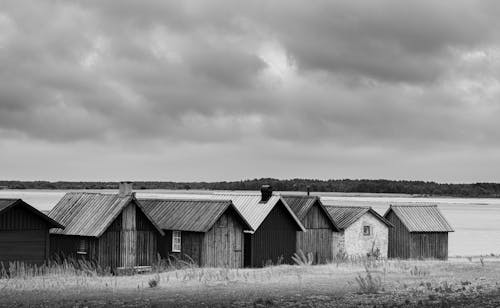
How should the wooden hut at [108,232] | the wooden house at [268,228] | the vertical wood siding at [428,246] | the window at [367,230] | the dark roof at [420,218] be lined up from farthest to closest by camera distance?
the dark roof at [420,218]
the vertical wood siding at [428,246]
the window at [367,230]
the wooden house at [268,228]
the wooden hut at [108,232]

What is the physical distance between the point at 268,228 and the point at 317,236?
5.71 m

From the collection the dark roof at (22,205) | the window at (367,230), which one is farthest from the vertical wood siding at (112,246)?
the window at (367,230)

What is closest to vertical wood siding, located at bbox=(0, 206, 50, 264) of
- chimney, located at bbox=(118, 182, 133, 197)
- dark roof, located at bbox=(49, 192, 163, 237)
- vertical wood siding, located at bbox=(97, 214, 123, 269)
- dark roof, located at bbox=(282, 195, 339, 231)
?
dark roof, located at bbox=(49, 192, 163, 237)

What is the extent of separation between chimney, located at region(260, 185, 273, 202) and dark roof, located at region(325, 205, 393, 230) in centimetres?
734

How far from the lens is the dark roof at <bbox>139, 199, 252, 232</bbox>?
45.2m

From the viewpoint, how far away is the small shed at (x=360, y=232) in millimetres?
55500

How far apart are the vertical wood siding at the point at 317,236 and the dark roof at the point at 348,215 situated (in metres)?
1.33

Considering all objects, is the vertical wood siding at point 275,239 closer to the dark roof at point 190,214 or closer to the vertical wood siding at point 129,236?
the dark roof at point 190,214

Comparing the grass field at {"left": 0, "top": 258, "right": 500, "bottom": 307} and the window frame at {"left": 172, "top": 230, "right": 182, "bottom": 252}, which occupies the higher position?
the window frame at {"left": 172, "top": 230, "right": 182, "bottom": 252}

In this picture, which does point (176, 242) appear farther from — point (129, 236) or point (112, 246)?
point (112, 246)

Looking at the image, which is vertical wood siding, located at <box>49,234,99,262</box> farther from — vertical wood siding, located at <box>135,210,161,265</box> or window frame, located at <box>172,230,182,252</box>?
window frame, located at <box>172,230,182,252</box>

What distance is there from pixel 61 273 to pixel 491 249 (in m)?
47.6

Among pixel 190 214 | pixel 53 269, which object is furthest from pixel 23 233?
pixel 190 214

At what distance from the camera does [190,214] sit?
46.2 m
